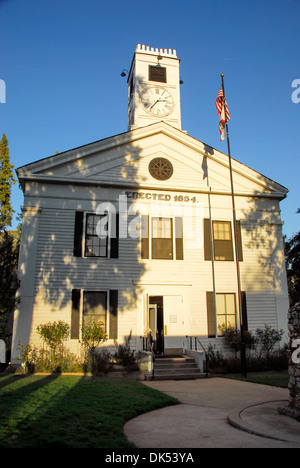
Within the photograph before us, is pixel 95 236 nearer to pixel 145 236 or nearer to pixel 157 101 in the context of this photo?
pixel 145 236

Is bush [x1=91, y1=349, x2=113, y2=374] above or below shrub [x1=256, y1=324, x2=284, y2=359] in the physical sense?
below

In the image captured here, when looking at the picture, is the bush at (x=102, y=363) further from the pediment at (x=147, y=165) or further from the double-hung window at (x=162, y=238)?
the pediment at (x=147, y=165)

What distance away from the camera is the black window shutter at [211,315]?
601 inches

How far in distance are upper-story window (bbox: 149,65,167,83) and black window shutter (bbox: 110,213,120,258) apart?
12.3m

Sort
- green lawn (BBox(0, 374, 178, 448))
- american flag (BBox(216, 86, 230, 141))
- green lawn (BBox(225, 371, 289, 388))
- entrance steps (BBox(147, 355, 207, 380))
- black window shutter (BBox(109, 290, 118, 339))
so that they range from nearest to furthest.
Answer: green lawn (BBox(0, 374, 178, 448))
green lawn (BBox(225, 371, 289, 388))
entrance steps (BBox(147, 355, 207, 380))
black window shutter (BBox(109, 290, 118, 339))
american flag (BBox(216, 86, 230, 141))

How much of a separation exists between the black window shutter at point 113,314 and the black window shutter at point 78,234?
2114 millimetres

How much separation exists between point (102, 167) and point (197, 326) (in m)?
7.89

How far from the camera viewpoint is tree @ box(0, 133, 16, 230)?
30627 mm

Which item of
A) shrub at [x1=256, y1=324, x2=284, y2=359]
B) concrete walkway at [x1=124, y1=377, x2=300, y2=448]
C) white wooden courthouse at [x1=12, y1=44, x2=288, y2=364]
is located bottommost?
concrete walkway at [x1=124, y1=377, x2=300, y2=448]

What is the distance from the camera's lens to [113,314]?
14.5 meters

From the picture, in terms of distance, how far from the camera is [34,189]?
49.5 feet

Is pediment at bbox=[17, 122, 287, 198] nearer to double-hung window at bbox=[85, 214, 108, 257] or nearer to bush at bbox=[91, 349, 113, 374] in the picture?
double-hung window at bbox=[85, 214, 108, 257]

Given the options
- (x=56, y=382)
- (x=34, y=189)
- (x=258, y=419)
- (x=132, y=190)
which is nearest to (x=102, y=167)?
(x=132, y=190)

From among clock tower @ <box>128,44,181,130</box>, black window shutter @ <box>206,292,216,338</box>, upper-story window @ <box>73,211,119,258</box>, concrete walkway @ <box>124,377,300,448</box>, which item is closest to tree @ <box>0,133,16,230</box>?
clock tower @ <box>128,44,181,130</box>
